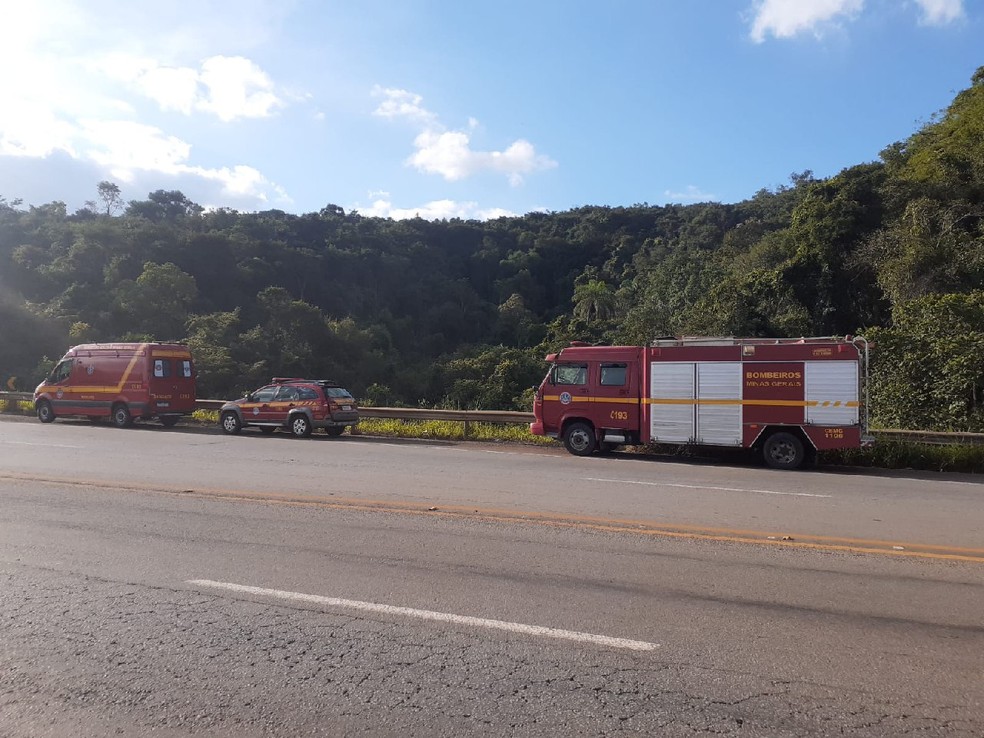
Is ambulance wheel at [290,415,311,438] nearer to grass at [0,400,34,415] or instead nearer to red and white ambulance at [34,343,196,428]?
red and white ambulance at [34,343,196,428]

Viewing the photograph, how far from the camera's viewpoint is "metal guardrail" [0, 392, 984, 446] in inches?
603

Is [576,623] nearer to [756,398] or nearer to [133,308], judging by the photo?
[756,398]

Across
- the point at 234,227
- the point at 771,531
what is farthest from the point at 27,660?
the point at 234,227

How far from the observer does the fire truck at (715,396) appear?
14203 millimetres

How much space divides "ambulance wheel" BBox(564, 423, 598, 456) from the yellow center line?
7.53 metres

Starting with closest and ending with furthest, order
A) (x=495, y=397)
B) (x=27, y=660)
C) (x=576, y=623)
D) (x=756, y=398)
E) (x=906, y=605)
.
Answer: (x=27, y=660) < (x=576, y=623) < (x=906, y=605) < (x=756, y=398) < (x=495, y=397)

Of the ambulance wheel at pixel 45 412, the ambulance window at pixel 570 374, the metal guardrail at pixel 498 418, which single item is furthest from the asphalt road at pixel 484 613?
the ambulance wheel at pixel 45 412

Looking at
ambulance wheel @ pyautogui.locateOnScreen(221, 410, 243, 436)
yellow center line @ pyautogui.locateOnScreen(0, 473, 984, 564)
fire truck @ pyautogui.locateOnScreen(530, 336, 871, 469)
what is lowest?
yellow center line @ pyautogui.locateOnScreen(0, 473, 984, 564)

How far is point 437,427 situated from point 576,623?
50.3ft

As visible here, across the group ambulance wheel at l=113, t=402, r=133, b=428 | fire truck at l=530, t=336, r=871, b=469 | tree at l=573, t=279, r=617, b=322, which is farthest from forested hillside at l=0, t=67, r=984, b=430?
ambulance wheel at l=113, t=402, r=133, b=428

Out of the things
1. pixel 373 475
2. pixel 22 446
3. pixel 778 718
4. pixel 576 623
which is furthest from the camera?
pixel 22 446

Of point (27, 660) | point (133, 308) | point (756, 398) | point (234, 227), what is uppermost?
point (234, 227)

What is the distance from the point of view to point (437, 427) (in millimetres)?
20266

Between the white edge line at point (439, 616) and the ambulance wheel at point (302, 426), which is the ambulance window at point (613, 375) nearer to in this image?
the ambulance wheel at point (302, 426)
